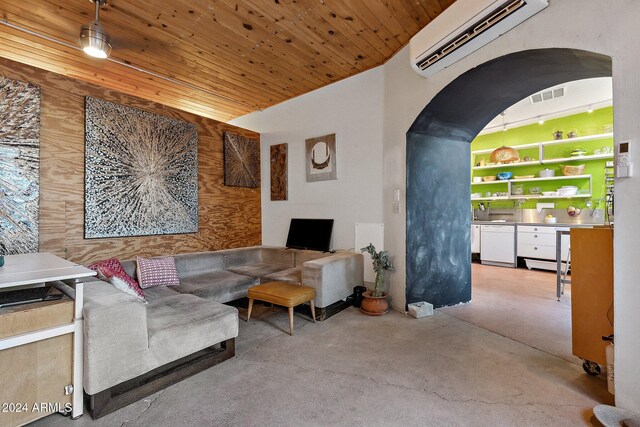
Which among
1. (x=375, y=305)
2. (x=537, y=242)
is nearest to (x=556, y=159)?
(x=537, y=242)

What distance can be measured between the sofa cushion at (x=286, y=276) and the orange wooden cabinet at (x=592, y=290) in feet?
8.10

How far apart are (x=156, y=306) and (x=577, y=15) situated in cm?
363

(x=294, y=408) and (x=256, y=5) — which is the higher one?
(x=256, y=5)

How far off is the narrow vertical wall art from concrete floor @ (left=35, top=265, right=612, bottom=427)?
232 cm

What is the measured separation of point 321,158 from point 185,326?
2912 mm

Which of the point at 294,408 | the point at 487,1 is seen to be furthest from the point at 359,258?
the point at 487,1

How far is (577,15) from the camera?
1805 millimetres

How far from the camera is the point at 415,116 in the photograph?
125 inches

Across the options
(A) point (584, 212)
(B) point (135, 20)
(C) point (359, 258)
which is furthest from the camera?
(A) point (584, 212)

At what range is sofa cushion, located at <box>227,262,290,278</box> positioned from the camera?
374 cm

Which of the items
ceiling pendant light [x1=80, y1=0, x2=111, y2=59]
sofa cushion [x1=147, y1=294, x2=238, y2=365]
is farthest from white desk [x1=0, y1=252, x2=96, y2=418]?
ceiling pendant light [x1=80, y1=0, x2=111, y2=59]

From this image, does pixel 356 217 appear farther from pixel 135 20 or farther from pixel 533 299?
pixel 135 20

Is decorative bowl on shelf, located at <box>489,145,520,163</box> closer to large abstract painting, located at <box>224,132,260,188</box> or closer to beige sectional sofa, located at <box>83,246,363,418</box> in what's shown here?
beige sectional sofa, located at <box>83,246,363,418</box>

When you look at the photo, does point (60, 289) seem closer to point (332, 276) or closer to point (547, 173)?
point (332, 276)
